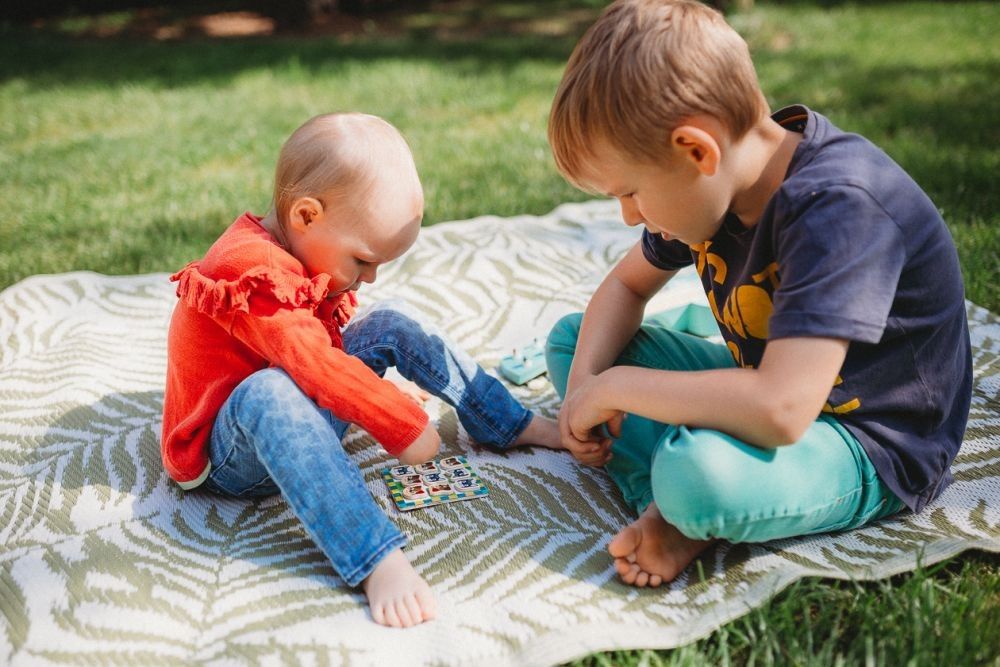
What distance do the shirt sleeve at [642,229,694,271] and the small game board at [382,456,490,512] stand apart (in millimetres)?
581

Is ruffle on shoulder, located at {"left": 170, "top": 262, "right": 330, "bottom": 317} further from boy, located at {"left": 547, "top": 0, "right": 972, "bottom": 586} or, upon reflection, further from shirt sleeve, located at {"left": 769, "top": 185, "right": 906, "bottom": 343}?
shirt sleeve, located at {"left": 769, "top": 185, "right": 906, "bottom": 343}

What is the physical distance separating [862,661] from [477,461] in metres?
0.86

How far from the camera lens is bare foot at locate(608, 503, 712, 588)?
4.70 feet

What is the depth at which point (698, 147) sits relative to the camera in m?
1.28

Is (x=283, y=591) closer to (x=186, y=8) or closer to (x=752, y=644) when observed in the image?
(x=752, y=644)

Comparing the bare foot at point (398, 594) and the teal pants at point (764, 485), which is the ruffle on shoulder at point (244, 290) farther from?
the teal pants at point (764, 485)

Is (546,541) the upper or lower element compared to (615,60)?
lower

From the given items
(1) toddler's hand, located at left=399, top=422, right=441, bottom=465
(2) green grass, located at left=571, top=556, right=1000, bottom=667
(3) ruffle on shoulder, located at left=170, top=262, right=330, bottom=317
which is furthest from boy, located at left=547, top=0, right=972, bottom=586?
(3) ruffle on shoulder, located at left=170, top=262, right=330, bottom=317

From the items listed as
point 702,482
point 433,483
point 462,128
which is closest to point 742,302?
point 702,482

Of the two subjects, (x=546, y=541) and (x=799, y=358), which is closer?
(x=799, y=358)

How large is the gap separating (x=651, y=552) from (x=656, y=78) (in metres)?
Answer: 0.77

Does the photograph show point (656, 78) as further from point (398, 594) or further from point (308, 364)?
point (398, 594)

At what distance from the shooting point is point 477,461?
1853mm

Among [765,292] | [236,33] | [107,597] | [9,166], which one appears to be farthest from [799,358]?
[236,33]
